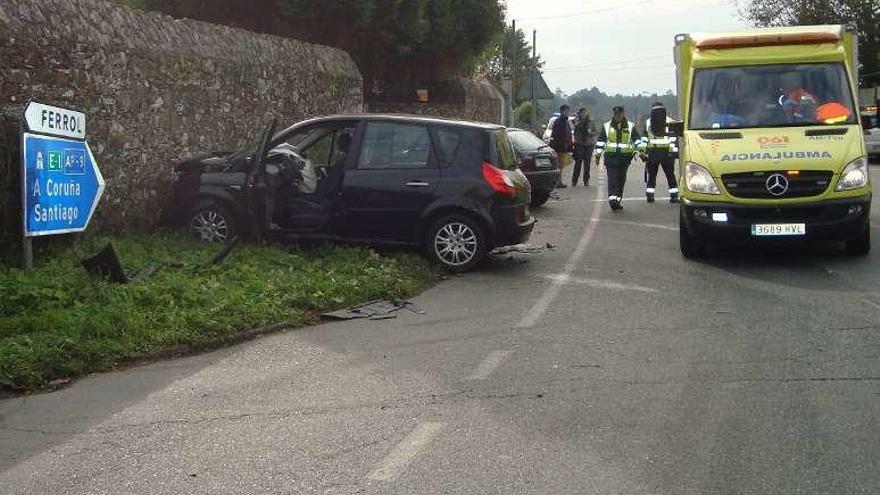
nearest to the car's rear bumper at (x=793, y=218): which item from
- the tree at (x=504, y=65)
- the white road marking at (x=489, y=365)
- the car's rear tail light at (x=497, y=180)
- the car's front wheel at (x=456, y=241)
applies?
the car's rear tail light at (x=497, y=180)

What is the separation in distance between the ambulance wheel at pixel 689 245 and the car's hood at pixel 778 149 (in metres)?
0.85

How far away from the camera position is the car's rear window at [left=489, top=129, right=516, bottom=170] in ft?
38.5

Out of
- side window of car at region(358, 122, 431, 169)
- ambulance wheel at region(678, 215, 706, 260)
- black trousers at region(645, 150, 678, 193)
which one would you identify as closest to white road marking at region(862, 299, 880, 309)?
ambulance wheel at region(678, 215, 706, 260)

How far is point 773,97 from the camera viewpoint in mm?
12461

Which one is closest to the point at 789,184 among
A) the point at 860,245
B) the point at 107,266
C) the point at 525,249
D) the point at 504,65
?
the point at 860,245

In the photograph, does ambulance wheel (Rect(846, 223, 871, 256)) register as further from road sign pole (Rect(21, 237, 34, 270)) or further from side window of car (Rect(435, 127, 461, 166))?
road sign pole (Rect(21, 237, 34, 270))

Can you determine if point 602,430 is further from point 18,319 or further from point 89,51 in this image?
point 89,51

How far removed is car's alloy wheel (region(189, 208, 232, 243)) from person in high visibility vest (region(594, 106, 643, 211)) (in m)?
7.93

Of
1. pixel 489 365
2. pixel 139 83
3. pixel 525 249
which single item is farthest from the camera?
pixel 525 249

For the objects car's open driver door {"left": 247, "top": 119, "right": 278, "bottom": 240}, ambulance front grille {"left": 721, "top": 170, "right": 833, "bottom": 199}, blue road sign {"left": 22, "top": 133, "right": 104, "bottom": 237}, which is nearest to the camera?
blue road sign {"left": 22, "top": 133, "right": 104, "bottom": 237}

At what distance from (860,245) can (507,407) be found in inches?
293

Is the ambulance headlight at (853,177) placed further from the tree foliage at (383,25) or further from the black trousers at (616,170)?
the tree foliage at (383,25)

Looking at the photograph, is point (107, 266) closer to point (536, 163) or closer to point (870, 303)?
→ point (870, 303)

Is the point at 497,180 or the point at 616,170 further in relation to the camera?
the point at 616,170
